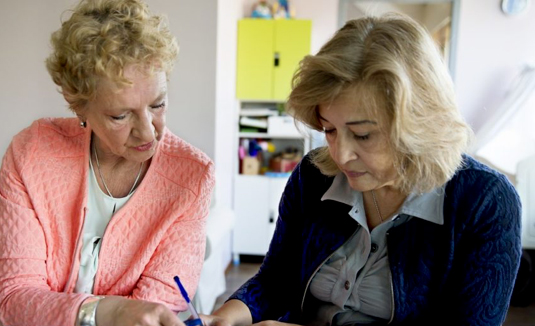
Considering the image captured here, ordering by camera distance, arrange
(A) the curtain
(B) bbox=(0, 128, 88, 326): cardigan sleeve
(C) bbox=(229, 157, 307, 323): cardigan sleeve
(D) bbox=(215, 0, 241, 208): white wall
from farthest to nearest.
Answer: (A) the curtain < (D) bbox=(215, 0, 241, 208): white wall < (C) bbox=(229, 157, 307, 323): cardigan sleeve < (B) bbox=(0, 128, 88, 326): cardigan sleeve

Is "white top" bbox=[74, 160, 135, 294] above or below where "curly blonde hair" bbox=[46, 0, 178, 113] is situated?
below

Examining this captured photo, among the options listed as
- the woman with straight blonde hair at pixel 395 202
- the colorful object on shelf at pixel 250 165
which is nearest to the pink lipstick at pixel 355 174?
the woman with straight blonde hair at pixel 395 202

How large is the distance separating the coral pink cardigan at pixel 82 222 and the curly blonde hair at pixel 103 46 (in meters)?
0.19

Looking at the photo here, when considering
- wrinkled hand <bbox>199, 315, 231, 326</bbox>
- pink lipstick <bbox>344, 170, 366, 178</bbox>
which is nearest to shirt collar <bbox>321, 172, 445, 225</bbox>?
pink lipstick <bbox>344, 170, 366, 178</bbox>

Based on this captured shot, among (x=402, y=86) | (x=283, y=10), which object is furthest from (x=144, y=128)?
(x=283, y=10)

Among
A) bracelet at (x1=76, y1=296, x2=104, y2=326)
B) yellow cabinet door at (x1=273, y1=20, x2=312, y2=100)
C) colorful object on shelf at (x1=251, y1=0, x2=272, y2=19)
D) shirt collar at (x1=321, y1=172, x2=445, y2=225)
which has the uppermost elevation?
colorful object on shelf at (x1=251, y1=0, x2=272, y2=19)

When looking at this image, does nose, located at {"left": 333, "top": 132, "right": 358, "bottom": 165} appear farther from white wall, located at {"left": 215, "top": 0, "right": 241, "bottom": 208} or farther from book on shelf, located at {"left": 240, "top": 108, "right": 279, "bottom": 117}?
book on shelf, located at {"left": 240, "top": 108, "right": 279, "bottom": 117}

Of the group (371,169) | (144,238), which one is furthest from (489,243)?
(144,238)

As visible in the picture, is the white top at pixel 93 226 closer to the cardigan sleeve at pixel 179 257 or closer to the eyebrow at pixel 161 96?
the cardigan sleeve at pixel 179 257

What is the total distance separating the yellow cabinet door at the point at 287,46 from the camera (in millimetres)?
3777

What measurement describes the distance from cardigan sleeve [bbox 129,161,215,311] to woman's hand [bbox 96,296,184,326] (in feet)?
0.35

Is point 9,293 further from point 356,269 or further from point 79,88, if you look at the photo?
point 356,269

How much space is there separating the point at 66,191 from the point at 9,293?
0.26 metres

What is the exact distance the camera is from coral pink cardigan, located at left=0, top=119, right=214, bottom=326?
114cm
